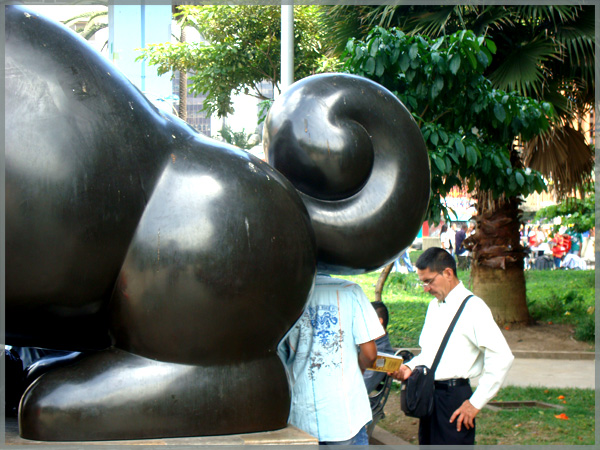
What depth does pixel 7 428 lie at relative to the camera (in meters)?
2.33

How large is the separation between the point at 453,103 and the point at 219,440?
357 centimetres

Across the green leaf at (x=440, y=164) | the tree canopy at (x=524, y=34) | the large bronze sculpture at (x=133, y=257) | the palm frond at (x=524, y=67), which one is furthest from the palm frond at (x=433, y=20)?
the large bronze sculpture at (x=133, y=257)

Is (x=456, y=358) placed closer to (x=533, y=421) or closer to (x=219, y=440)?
(x=219, y=440)

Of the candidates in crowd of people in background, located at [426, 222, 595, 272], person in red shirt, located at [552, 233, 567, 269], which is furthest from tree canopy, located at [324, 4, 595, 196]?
person in red shirt, located at [552, 233, 567, 269]

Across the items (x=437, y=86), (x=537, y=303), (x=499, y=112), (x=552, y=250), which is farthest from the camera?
(x=552, y=250)

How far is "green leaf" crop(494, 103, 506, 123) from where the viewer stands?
4.94 m

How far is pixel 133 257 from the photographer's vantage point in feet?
7.20

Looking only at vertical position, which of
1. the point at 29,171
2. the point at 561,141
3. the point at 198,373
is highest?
the point at 561,141

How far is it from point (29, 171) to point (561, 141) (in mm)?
8851

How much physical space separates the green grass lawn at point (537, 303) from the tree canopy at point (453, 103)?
14.8 feet

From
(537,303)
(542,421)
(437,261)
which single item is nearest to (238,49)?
(537,303)

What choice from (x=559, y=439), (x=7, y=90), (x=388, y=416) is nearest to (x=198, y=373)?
(x=7, y=90)

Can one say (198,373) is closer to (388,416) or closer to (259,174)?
(259,174)

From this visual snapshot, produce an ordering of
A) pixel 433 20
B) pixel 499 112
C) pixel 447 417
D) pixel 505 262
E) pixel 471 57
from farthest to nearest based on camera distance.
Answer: pixel 505 262
pixel 433 20
pixel 499 112
pixel 471 57
pixel 447 417
